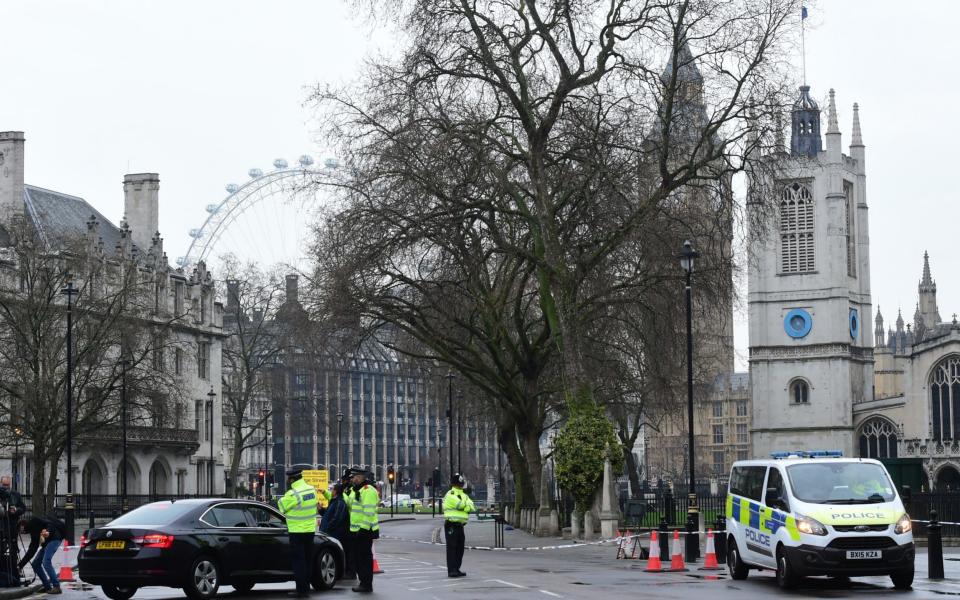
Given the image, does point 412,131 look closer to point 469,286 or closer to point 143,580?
point 469,286

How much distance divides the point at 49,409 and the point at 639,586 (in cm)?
4322

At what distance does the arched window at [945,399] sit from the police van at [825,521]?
86624mm

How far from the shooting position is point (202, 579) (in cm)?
2153

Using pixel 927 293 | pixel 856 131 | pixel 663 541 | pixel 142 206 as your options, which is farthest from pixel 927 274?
pixel 663 541

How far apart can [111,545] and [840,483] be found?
10.6 metres

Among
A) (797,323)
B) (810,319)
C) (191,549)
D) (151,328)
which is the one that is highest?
(810,319)

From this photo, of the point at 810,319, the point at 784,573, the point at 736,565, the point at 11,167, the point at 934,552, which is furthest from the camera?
the point at 810,319

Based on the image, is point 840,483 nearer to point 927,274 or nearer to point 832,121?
point 832,121

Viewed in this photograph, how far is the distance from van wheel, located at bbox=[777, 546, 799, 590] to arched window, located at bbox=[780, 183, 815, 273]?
318 feet

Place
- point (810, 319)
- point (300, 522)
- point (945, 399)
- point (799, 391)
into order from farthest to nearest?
point (810, 319) → point (799, 391) → point (945, 399) → point (300, 522)

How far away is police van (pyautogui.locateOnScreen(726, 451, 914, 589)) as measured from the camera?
2139 cm

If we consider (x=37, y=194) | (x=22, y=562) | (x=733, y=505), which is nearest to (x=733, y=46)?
(x=733, y=505)

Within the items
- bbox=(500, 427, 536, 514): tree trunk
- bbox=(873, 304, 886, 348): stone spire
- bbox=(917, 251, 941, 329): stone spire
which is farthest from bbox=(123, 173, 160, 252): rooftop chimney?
bbox=(873, 304, 886, 348): stone spire

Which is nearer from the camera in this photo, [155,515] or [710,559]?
[155,515]
